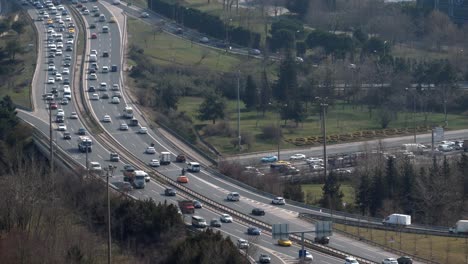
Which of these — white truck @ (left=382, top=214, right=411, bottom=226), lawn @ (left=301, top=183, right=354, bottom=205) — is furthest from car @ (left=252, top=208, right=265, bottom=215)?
white truck @ (left=382, top=214, right=411, bottom=226)

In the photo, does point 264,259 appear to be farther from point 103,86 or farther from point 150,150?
point 103,86

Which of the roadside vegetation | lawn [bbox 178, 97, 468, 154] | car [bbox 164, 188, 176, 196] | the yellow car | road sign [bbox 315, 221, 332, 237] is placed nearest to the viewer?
road sign [bbox 315, 221, 332, 237]

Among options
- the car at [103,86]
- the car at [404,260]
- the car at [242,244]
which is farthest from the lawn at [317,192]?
the car at [103,86]

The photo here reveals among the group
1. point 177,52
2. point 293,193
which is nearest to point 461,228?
point 293,193

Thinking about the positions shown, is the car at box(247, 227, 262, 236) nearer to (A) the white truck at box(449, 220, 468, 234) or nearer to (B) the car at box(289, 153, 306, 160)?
(A) the white truck at box(449, 220, 468, 234)

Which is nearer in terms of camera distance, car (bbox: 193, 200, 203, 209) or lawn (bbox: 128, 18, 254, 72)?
car (bbox: 193, 200, 203, 209)

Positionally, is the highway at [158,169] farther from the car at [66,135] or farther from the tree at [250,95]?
the tree at [250,95]
